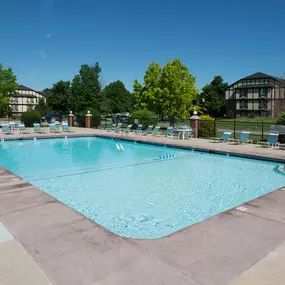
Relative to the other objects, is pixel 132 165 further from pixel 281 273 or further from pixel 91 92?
pixel 91 92

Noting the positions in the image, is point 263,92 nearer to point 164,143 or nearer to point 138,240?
point 164,143

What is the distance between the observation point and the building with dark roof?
54.2m

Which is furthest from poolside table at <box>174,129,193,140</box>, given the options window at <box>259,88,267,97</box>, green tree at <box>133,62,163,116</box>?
window at <box>259,88,267,97</box>

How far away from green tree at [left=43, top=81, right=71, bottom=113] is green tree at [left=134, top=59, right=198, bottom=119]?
2002 cm

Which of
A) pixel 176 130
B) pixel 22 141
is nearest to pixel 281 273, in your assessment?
pixel 176 130

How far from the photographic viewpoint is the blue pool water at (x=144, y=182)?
246 inches

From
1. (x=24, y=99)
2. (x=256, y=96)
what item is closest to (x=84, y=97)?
(x=256, y=96)

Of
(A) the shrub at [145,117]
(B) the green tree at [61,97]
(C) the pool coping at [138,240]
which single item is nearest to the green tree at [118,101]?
(B) the green tree at [61,97]

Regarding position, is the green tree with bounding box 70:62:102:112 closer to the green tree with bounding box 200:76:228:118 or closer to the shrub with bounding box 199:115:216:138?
the green tree with bounding box 200:76:228:118

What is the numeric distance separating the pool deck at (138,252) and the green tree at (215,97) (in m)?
53.6

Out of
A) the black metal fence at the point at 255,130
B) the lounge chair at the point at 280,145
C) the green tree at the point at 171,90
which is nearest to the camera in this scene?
the lounge chair at the point at 280,145

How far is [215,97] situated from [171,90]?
106 ft

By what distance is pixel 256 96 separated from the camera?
55531mm

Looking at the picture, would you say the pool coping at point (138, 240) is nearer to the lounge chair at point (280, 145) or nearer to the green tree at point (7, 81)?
the lounge chair at point (280, 145)
